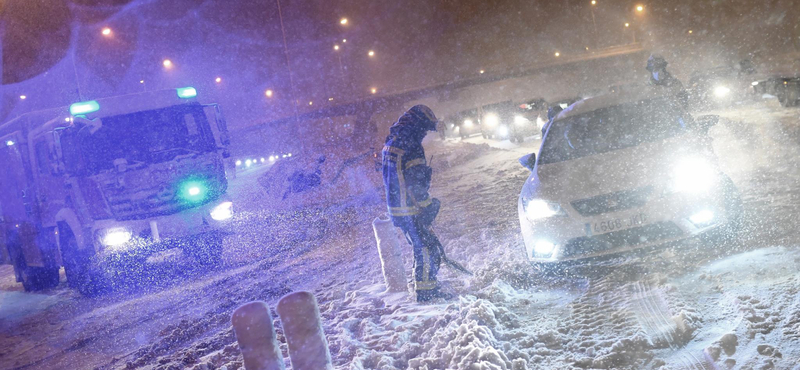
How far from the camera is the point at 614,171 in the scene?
17.2 ft

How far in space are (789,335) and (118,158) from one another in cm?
888

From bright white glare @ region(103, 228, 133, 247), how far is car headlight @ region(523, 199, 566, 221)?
6537 mm

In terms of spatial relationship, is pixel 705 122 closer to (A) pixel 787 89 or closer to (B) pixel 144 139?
(B) pixel 144 139

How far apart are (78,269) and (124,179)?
220 centimetres

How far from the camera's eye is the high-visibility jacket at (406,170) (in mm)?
5340

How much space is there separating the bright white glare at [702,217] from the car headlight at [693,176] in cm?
21

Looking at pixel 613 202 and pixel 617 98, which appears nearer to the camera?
pixel 613 202

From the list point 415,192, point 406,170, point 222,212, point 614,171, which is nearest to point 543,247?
point 614,171

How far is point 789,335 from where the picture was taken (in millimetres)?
3348

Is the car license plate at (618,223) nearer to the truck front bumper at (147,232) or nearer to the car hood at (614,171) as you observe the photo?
the car hood at (614,171)

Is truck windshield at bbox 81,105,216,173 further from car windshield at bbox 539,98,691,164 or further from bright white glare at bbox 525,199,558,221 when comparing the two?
bright white glare at bbox 525,199,558,221

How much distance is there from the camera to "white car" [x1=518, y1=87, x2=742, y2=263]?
4781 millimetres

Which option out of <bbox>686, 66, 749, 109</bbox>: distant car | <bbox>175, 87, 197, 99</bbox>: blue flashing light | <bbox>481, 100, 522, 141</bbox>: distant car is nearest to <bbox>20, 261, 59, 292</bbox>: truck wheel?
<bbox>175, 87, 197, 99</bbox>: blue flashing light

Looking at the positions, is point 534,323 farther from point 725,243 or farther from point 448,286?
point 725,243
